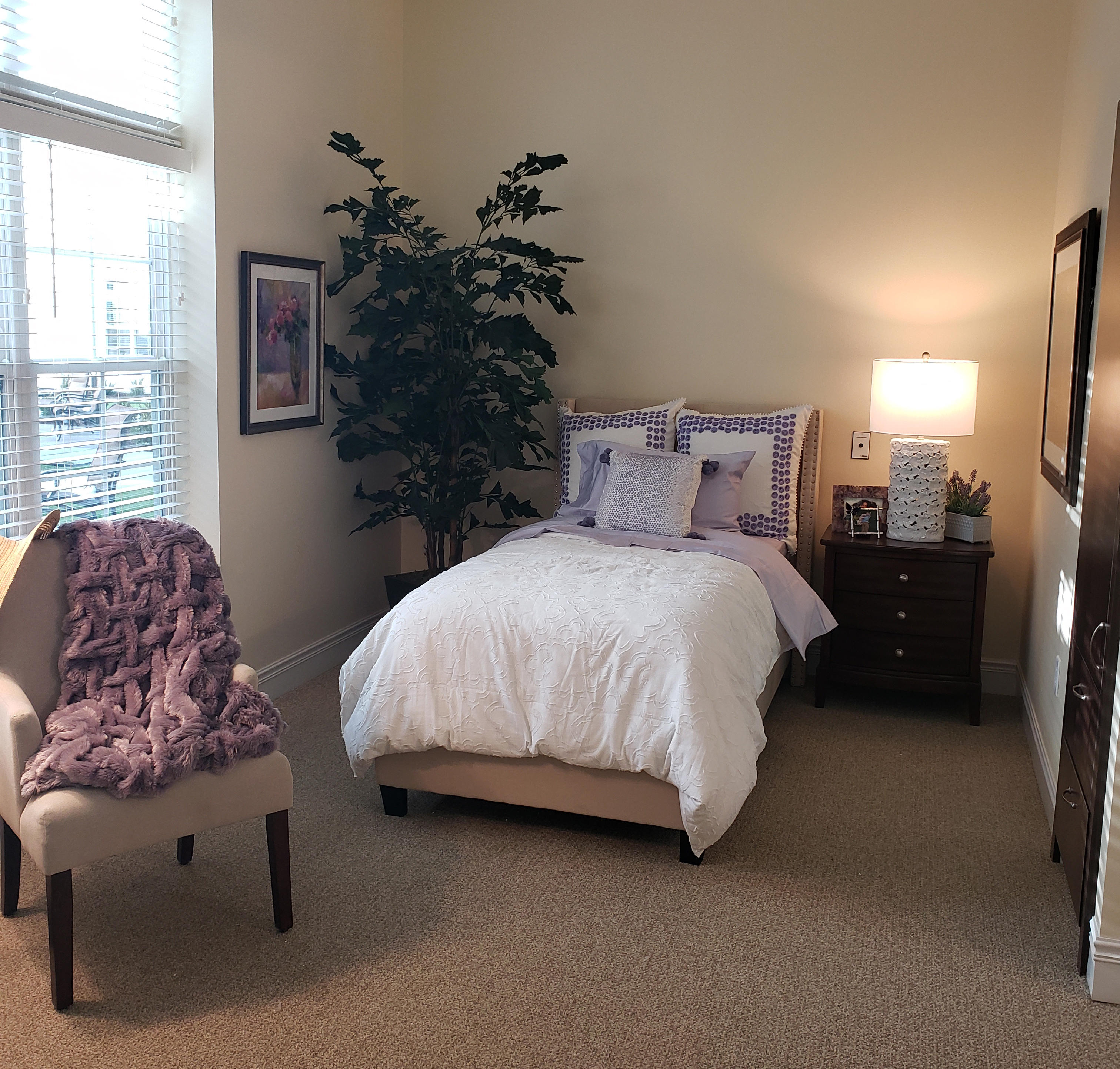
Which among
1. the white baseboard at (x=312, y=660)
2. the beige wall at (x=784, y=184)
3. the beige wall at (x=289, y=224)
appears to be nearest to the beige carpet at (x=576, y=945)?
the white baseboard at (x=312, y=660)

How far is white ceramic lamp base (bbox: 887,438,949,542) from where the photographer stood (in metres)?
4.15

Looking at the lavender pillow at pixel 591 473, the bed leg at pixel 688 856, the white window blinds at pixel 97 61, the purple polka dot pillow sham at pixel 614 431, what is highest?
the white window blinds at pixel 97 61

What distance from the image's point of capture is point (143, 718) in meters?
2.52

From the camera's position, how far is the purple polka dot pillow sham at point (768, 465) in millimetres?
4363

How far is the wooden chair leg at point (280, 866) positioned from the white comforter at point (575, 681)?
57 centimetres

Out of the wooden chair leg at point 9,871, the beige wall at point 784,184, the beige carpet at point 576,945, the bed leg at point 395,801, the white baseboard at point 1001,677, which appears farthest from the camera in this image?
the white baseboard at point 1001,677

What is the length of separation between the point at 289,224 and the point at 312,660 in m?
1.79

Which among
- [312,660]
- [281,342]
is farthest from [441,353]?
[312,660]

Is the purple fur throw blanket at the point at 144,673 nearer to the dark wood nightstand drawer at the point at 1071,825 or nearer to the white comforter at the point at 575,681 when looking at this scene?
the white comforter at the point at 575,681

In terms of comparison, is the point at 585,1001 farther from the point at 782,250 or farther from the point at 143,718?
the point at 782,250

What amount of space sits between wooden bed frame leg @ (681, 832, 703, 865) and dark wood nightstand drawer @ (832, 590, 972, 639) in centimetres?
157

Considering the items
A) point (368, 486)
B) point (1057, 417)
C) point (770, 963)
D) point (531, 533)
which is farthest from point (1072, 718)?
point (368, 486)

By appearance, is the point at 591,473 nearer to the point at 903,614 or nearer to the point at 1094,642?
the point at 903,614

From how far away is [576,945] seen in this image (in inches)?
99.9
